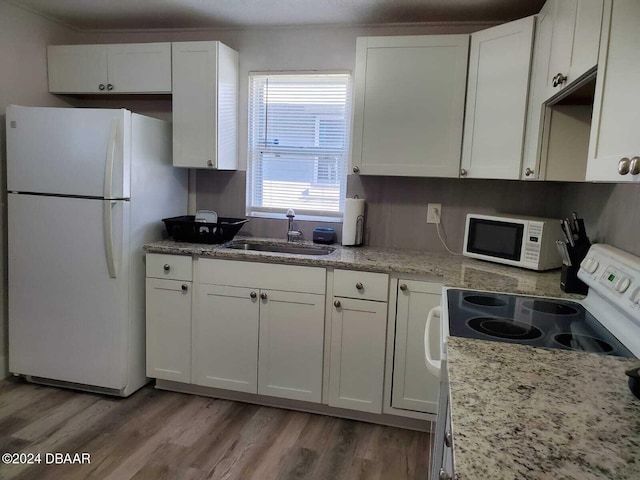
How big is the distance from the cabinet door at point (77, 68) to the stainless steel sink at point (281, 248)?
4.29 ft

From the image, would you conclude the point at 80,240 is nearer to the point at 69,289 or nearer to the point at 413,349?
the point at 69,289

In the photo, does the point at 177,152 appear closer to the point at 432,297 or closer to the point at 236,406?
the point at 236,406

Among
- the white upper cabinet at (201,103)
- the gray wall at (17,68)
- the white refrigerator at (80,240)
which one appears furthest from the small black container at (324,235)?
the gray wall at (17,68)

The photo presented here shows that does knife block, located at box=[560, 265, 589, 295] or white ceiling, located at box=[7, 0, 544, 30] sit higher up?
white ceiling, located at box=[7, 0, 544, 30]

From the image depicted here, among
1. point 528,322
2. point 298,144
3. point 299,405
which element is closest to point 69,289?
point 299,405

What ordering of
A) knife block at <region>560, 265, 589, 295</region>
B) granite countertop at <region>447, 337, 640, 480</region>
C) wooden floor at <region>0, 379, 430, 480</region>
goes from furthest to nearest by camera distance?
wooden floor at <region>0, 379, 430, 480</region> < knife block at <region>560, 265, 589, 295</region> < granite countertop at <region>447, 337, 640, 480</region>

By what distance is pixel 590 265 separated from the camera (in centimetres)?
166

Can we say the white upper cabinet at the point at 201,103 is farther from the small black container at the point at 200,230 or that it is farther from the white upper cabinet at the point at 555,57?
the white upper cabinet at the point at 555,57

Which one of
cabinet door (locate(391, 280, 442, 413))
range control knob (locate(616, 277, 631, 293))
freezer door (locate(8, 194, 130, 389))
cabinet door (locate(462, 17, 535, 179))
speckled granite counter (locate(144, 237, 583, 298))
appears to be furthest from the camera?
freezer door (locate(8, 194, 130, 389))

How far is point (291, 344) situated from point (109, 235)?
1174 millimetres

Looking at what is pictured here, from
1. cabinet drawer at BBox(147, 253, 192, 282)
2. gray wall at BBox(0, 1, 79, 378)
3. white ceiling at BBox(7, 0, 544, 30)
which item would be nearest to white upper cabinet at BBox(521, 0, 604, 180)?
white ceiling at BBox(7, 0, 544, 30)

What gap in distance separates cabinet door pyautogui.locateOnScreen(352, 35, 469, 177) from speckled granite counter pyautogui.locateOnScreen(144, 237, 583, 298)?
480 millimetres

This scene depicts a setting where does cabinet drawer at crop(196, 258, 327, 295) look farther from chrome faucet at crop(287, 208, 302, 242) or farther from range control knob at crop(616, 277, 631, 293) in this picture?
range control knob at crop(616, 277, 631, 293)

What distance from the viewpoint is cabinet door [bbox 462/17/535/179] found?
2.14 metres
